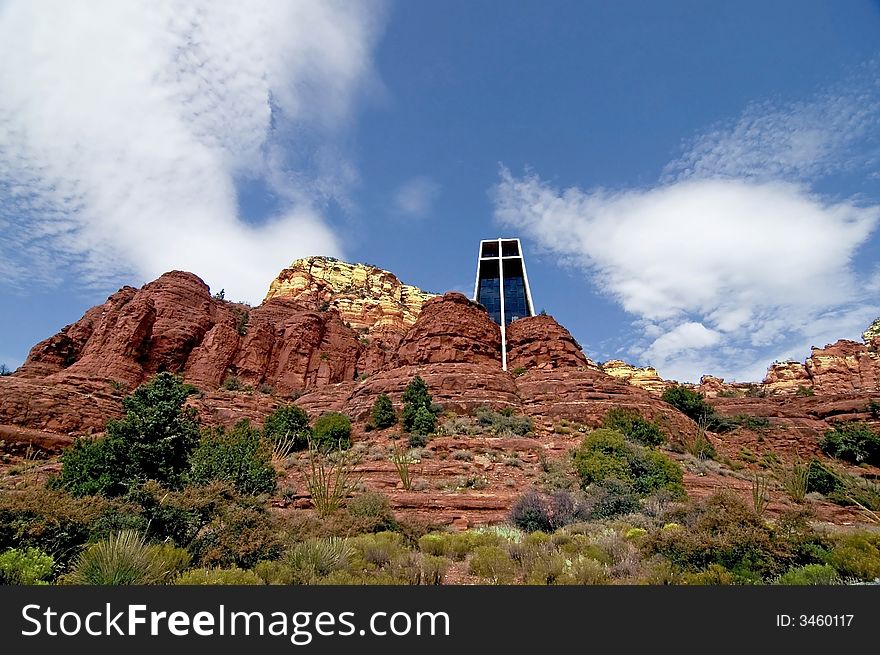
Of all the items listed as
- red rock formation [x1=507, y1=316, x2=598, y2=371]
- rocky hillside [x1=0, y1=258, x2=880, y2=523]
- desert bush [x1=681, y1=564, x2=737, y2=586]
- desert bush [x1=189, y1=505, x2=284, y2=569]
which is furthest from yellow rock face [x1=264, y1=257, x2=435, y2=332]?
desert bush [x1=681, y1=564, x2=737, y2=586]

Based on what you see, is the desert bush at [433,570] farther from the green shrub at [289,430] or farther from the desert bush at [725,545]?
the green shrub at [289,430]

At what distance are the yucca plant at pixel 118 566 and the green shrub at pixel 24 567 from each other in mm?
350

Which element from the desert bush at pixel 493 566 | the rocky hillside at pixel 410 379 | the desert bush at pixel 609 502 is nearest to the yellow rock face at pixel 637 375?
the rocky hillside at pixel 410 379

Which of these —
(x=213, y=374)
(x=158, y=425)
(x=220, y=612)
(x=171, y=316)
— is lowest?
(x=220, y=612)

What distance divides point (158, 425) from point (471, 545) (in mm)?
12378

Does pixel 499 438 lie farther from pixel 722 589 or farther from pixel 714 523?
pixel 722 589

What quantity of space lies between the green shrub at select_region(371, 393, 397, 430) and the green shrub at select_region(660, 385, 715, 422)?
24461 mm

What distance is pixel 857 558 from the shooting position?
808 cm

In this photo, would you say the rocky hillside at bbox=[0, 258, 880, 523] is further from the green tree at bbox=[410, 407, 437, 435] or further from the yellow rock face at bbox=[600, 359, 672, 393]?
the yellow rock face at bbox=[600, 359, 672, 393]

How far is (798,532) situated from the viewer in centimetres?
950

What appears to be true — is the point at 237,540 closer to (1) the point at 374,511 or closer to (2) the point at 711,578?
(1) the point at 374,511

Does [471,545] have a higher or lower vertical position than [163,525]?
lower

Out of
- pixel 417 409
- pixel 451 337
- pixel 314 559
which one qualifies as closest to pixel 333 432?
pixel 417 409

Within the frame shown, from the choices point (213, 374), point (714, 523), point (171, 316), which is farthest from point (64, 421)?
point (714, 523)
